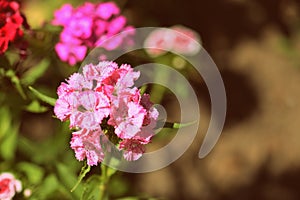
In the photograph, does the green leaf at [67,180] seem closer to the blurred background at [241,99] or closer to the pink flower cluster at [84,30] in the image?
the pink flower cluster at [84,30]

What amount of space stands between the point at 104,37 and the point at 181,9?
114cm

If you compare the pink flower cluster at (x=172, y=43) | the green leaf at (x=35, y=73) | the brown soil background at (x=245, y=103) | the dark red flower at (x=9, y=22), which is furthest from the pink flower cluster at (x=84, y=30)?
the brown soil background at (x=245, y=103)

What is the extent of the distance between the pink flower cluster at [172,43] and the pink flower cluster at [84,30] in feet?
1.02

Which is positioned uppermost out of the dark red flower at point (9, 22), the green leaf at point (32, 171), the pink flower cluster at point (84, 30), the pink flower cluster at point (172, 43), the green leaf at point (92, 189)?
the pink flower cluster at point (172, 43)

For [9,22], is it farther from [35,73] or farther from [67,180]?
[67,180]

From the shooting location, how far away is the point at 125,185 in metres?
2.37

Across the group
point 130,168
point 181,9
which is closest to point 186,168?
point 130,168

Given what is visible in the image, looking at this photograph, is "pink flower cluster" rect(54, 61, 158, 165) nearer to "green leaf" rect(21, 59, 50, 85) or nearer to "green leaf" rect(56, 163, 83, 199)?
"green leaf" rect(56, 163, 83, 199)

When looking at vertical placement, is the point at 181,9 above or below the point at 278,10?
below

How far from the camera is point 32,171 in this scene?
2.05 metres

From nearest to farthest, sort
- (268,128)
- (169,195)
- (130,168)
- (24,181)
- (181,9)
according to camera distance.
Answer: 1. (24,181)
2. (130,168)
3. (169,195)
4. (268,128)
5. (181,9)

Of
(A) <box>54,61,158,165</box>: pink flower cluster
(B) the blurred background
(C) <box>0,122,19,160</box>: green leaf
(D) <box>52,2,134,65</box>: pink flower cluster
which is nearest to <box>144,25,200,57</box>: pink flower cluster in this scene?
(D) <box>52,2,134,65</box>: pink flower cluster

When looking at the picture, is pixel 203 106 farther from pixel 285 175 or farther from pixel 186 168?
pixel 285 175

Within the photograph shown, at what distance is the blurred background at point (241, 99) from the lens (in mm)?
2713
